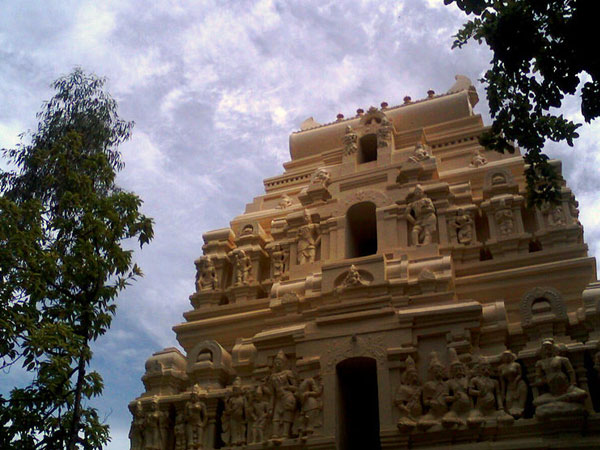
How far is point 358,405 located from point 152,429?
494 cm

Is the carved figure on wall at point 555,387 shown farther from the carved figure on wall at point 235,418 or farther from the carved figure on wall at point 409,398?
the carved figure on wall at point 235,418

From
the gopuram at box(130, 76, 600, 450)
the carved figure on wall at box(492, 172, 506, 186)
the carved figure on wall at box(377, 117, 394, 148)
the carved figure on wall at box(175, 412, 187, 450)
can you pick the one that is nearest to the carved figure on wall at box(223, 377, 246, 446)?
the gopuram at box(130, 76, 600, 450)

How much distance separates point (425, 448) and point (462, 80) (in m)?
15.2

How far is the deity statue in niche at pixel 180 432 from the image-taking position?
600 inches

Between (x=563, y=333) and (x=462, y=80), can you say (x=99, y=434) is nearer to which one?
(x=563, y=333)

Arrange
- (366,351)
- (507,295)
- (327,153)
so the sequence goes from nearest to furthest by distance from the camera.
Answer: (366,351)
(507,295)
(327,153)

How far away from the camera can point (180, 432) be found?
1537cm

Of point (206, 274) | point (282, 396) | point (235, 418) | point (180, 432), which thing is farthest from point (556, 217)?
point (180, 432)

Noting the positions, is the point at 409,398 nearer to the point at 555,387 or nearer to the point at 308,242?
the point at 555,387

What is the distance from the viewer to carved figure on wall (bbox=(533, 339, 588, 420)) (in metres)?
11.9

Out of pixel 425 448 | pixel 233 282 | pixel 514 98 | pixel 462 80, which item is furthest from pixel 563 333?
pixel 462 80

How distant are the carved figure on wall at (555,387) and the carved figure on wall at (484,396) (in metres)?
0.73

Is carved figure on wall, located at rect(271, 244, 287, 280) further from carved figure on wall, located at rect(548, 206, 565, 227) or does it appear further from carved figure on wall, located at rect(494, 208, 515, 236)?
carved figure on wall, located at rect(548, 206, 565, 227)

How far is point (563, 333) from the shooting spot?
44.3ft
